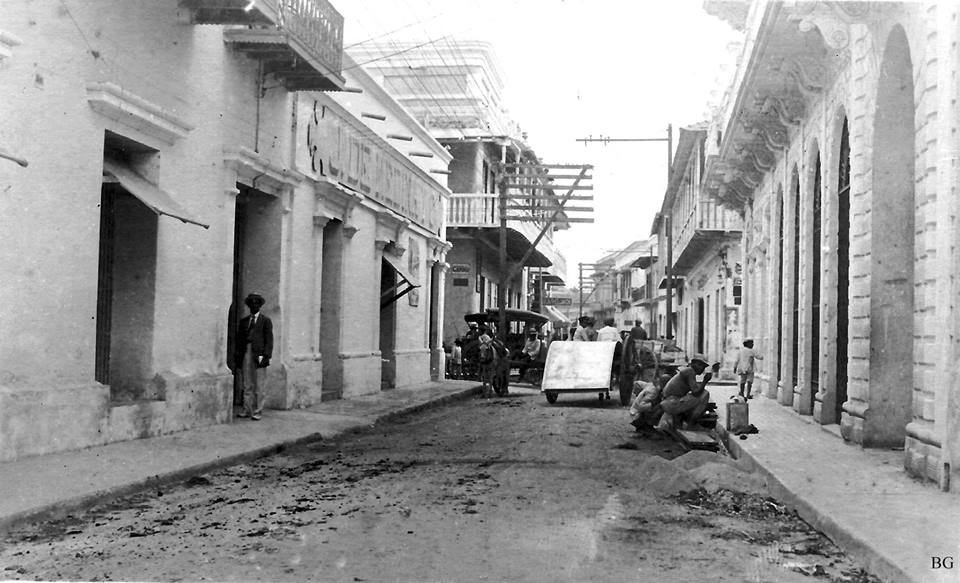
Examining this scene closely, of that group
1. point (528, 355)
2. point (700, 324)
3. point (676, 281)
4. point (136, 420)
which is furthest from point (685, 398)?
point (676, 281)

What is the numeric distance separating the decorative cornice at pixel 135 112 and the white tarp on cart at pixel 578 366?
27.7ft

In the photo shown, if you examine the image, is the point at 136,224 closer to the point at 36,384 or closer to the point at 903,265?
the point at 36,384

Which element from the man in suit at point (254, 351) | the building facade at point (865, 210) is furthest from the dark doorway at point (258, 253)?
the building facade at point (865, 210)

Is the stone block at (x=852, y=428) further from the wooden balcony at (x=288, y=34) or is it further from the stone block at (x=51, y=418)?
the wooden balcony at (x=288, y=34)

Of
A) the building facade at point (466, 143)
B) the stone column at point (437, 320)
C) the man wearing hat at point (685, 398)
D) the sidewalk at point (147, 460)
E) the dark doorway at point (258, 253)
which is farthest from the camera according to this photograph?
the building facade at point (466, 143)

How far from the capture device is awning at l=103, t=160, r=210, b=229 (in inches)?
358

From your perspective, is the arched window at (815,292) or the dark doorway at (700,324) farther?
the dark doorway at (700,324)

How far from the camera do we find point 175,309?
1033cm

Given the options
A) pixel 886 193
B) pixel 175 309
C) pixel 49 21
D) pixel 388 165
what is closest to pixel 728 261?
pixel 388 165

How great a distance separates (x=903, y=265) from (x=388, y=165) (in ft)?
35.5

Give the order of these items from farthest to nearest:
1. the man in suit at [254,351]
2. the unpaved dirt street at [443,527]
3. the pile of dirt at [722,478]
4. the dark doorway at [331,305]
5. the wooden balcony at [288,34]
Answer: the dark doorway at [331,305], the man in suit at [254,351], the wooden balcony at [288,34], the pile of dirt at [722,478], the unpaved dirt street at [443,527]

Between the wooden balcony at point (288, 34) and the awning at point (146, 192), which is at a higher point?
the wooden balcony at point (288, 34)

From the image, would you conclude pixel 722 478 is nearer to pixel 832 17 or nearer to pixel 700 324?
pixel 832 17

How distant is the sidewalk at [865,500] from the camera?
4.83 m
